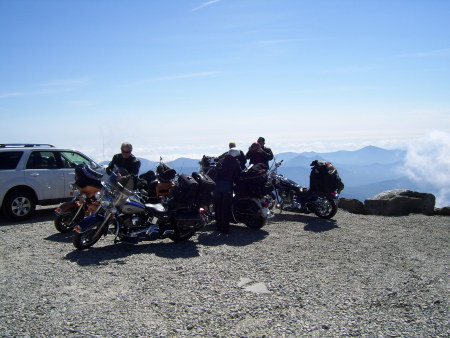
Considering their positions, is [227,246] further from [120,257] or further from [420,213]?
[420,213]

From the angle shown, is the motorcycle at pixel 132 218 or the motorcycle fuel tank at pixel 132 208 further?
the motorcycle fuel tank at pixel 132 208

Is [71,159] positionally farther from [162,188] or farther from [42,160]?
[162,188]

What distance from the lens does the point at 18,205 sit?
1055 cm

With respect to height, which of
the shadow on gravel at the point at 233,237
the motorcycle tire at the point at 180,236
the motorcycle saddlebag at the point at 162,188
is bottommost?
the shadow on gravel at the point at 233,237

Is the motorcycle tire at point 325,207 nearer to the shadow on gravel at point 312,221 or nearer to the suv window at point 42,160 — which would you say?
the shadow on gravel at point 312,221

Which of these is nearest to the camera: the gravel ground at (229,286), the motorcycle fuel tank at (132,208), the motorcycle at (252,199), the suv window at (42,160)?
the gravel ground at (229,286)

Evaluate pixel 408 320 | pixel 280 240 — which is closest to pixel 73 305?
pixel 408 320

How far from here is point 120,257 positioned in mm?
7242

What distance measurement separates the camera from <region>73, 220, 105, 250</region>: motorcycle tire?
24.3 feet

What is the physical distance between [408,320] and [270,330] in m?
1.59

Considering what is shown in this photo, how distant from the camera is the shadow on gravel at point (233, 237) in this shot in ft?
28.0

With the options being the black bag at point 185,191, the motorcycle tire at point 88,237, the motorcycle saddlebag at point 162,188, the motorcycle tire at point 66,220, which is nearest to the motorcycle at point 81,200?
the motorcycle tire at point 66,220

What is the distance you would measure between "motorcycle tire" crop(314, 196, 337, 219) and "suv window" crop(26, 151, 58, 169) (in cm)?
734

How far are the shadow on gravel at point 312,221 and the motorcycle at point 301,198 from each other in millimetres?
235
